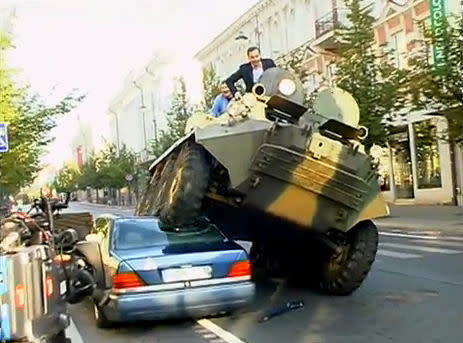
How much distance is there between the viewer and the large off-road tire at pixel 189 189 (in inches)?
403

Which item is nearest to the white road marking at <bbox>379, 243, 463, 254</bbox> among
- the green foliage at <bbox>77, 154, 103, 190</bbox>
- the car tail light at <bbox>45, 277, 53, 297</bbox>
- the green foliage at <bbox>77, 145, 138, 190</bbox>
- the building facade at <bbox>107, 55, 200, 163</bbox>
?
the car tail light at <bbox>45, 277, 53, 297</bbox>

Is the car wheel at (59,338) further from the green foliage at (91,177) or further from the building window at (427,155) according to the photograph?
the green foliage at (91,177)

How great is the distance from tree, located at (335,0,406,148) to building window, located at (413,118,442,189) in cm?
553

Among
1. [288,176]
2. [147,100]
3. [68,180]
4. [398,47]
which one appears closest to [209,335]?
[288,176]

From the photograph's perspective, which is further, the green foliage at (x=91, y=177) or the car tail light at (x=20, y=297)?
the green foliage at (x=91, y=177)

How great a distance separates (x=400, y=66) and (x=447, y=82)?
11.3 m

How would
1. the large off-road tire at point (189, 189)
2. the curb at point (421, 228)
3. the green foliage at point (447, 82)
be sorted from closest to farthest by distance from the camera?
the large off-road tire at point (189, 189) → the curb at point (421, 228) → the green foliage at point (447, 82)

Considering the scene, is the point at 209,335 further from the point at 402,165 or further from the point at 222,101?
the point at 402,165

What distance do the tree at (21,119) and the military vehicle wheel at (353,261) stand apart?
1511 cm

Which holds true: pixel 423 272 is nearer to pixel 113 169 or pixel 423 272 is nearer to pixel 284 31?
pixel 284 31

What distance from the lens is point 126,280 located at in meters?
8.96

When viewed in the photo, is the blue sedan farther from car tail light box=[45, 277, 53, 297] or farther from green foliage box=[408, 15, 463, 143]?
green foliage box=[408, 15, 463, 143]

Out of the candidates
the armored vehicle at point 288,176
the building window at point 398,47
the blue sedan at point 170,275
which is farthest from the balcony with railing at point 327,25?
the blue sedan at point 170,275

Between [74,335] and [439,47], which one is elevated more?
[439,47]
